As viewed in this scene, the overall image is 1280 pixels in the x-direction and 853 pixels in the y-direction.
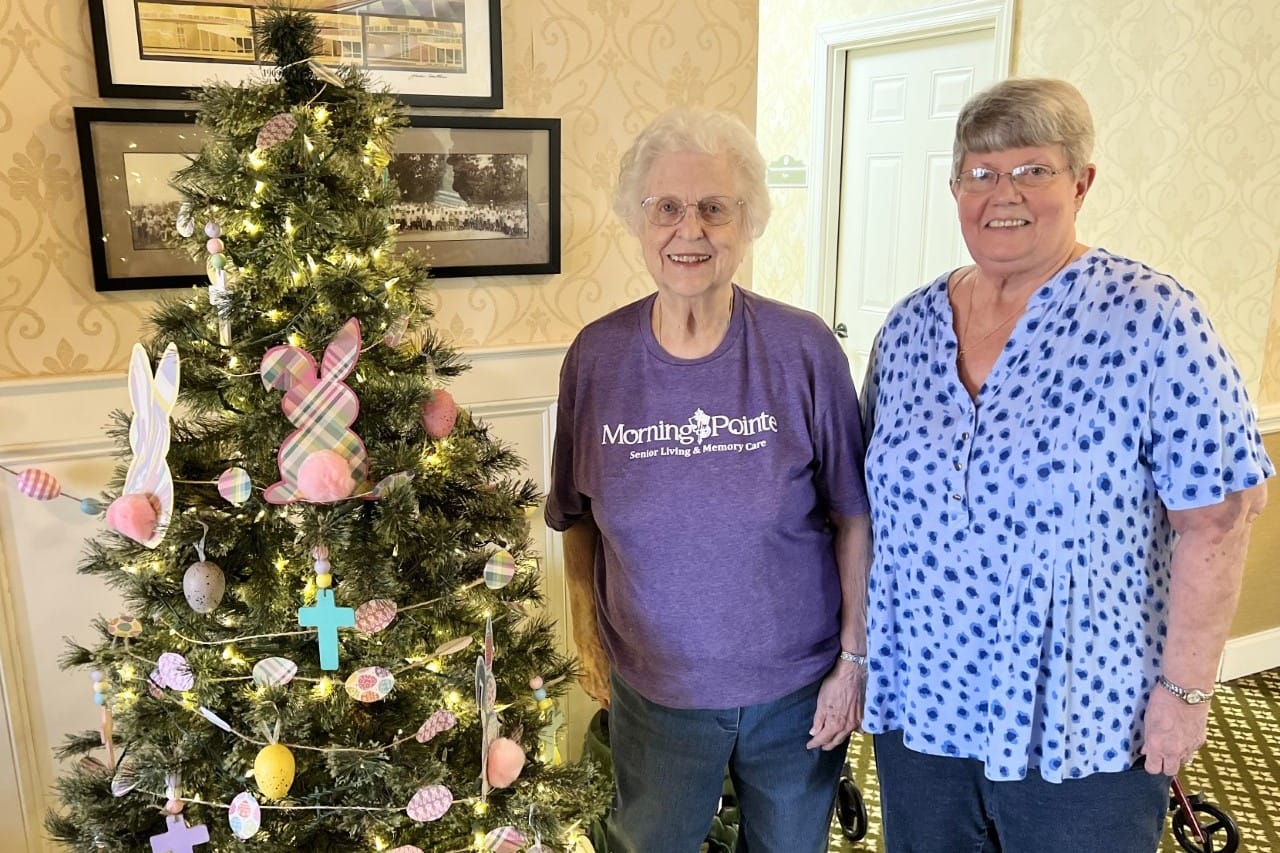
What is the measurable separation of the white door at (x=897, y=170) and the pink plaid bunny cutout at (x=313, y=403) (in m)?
2.54

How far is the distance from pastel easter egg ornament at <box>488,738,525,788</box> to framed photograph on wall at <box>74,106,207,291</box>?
100cm

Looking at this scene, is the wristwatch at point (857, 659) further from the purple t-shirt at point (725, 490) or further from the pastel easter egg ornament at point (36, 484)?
the pastel easter egg ornament at point (36, 484)

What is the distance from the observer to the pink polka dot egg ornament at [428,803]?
121cm

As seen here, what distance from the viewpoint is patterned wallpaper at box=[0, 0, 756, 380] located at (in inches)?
60.3

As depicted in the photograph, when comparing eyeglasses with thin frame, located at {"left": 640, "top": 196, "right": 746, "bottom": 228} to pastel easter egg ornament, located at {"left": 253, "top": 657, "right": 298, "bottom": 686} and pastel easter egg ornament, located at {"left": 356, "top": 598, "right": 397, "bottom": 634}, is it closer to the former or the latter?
pastel easter egg ornament, located at {"left": 356, "top": 598, "right": 397, "bottom": 634}

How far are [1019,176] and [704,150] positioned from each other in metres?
0.41

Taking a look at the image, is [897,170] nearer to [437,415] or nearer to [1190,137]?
[1190,137]

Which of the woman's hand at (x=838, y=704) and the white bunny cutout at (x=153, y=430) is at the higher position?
the white bunny cutout at (x=153, y=430)

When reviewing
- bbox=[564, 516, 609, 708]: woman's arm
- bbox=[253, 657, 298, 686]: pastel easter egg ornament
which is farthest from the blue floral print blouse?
bbox=[253, 657, 298, 686]: pastel easter egg ornament

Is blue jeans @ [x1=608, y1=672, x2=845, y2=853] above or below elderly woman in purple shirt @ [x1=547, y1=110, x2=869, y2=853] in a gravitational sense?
below

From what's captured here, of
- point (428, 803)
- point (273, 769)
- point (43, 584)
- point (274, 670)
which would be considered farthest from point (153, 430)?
point (43, 584)

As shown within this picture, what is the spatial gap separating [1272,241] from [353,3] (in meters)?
2.41

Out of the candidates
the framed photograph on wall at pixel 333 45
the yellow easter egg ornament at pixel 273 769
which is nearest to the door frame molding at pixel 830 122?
the framed photograph on wall at pixel 333 45

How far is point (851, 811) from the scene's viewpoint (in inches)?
83.0
